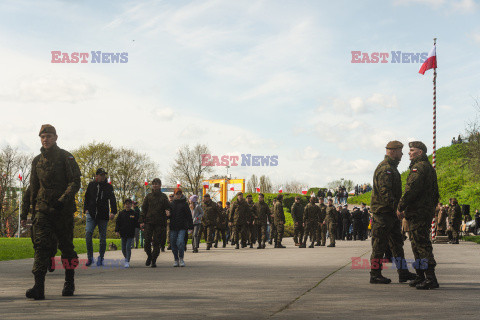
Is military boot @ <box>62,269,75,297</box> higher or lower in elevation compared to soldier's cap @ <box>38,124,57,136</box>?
lower

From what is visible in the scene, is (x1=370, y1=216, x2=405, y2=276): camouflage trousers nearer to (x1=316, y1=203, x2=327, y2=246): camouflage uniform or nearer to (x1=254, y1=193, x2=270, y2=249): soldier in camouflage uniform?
(x1=254, y1=193, x2=270, y2=249): soldier in camouflage uniform

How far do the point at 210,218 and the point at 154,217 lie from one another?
28.9 ft

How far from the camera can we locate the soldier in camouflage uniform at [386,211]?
9445mm

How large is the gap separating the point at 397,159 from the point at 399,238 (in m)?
1.18

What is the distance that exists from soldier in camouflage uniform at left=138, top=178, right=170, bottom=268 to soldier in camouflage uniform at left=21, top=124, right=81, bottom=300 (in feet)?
18.0

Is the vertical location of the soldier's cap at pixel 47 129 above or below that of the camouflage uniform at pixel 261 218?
above

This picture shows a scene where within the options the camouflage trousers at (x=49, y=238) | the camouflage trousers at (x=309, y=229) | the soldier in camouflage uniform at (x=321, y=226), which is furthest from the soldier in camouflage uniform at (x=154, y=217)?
A: the soldier in camouflage uniform at (x=321, y=226)

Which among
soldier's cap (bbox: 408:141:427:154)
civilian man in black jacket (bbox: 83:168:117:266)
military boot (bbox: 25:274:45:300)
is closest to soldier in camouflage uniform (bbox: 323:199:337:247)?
civilian man in black jacket (bbox: 83:168:117:266)

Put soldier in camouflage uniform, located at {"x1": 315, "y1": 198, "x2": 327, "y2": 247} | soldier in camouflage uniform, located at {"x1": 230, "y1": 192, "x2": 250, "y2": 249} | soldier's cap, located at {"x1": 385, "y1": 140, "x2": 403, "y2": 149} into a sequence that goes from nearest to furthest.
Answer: soldier's cap, located at {"x1": 385, "y1": 140, "x2": 403, "y2": 149}
soldier in camouflage uniform, located at {"x1": 230, "y1": 192, "x2": 250, "y2": 249}
soldier in camouflage uniform, located at {"x1": 315, "y1": 198, "x2": 327, "y2": 247}

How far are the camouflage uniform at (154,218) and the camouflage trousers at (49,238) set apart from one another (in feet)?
18.0

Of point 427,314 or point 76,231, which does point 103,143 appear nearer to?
point 76,231

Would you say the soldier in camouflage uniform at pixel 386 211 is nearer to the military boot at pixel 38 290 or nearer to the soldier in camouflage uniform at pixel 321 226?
the military boot at pixel 38 290

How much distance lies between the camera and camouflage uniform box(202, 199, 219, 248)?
22203 mm

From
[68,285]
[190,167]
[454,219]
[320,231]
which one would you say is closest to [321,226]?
[320,231]
